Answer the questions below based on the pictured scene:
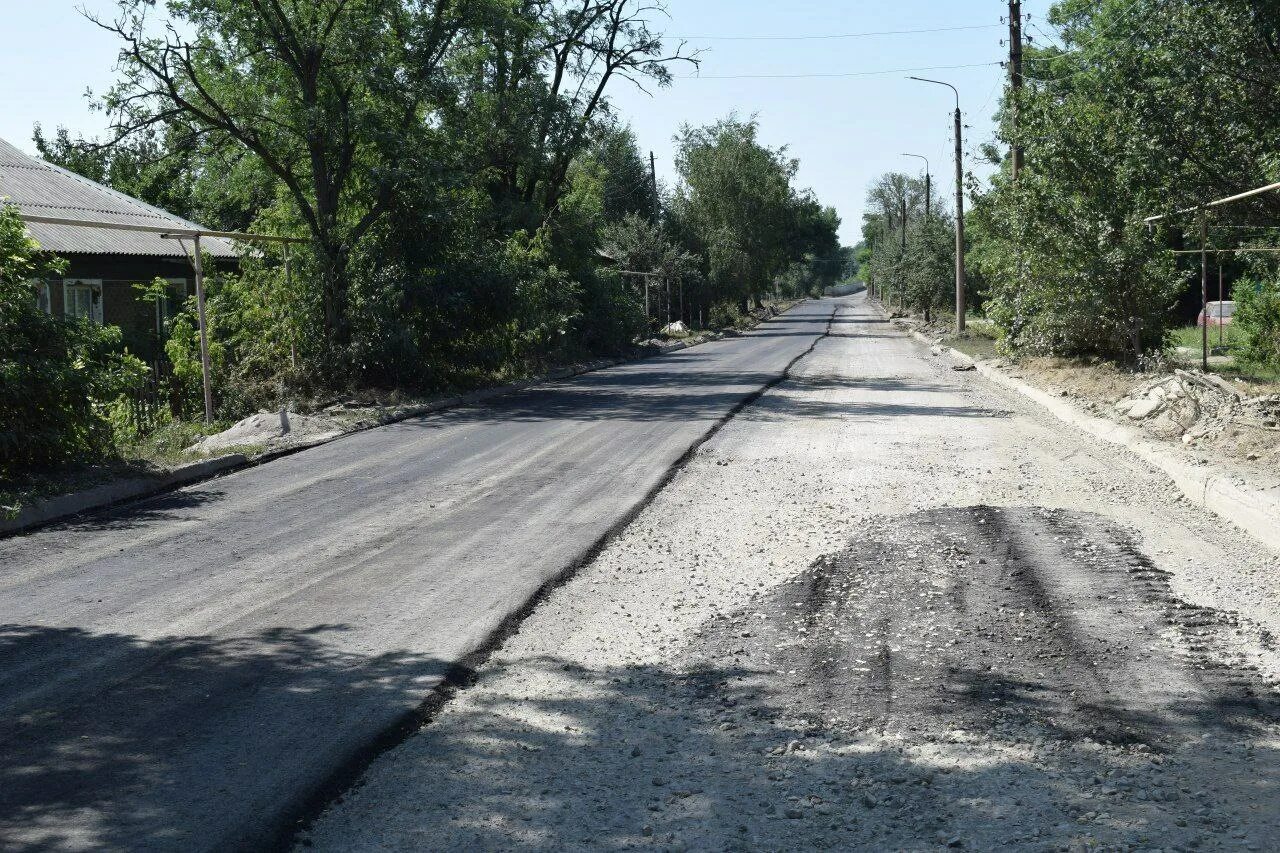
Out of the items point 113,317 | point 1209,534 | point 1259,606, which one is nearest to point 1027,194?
point 1209,534

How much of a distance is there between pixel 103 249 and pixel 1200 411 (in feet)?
70.3

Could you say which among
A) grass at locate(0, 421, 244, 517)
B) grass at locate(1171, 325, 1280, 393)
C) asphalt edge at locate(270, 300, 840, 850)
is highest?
grass at locate(1171, 325, 1280, 393)

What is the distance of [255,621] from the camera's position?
6.12m

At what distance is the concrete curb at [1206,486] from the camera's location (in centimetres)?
783

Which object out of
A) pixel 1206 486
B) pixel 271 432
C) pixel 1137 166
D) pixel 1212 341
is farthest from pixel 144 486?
pixel 1212 341

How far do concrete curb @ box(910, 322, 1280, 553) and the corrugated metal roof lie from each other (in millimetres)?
16604

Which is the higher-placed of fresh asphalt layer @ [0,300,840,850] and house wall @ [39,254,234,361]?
house wall @ [39,254,234,361]

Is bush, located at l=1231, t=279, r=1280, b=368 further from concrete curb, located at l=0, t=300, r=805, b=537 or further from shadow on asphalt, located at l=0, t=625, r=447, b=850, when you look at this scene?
shadow on asphalt, located at l=0, t=625, r=447, b=850

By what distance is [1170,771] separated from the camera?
13.1 ft

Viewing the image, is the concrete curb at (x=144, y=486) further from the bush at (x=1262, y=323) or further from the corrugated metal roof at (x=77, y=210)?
the bush at (x=1262, y=323)

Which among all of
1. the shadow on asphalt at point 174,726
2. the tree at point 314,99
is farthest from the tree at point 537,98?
the shadow on asphalt at point 174,726

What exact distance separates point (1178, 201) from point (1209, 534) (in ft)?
40.9

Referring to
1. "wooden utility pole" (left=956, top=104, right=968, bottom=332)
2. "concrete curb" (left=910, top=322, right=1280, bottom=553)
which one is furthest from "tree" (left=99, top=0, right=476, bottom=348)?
"wooden utility pole" (left=956, top=104, right=968, bottom=332)

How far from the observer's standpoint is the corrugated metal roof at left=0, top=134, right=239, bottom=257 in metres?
23.7
